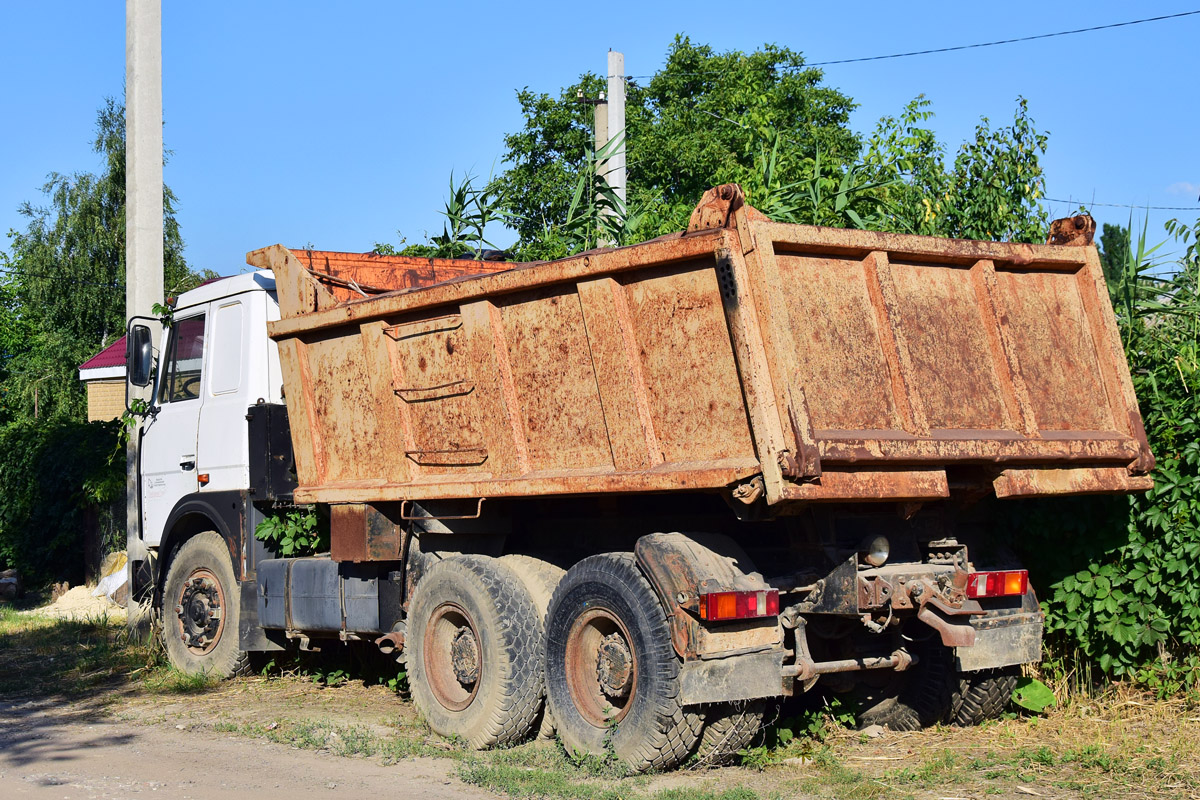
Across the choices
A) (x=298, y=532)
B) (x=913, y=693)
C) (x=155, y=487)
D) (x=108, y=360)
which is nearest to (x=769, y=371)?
(x=913, y=693)

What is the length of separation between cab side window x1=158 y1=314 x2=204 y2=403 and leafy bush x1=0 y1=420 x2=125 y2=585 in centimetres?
647

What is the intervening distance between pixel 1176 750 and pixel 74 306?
134 ft

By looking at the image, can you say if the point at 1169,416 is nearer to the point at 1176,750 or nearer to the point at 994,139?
the point at 1176,750

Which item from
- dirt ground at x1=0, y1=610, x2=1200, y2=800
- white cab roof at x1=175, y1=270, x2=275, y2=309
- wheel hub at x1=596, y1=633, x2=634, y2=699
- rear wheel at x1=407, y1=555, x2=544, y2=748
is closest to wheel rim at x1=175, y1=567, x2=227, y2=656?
dirt ground at x1=0, y1=610, x2=1200, y2=800

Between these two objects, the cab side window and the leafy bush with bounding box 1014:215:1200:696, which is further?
the cab side window

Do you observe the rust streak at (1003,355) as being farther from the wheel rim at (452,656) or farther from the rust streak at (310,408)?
the rust streak at (310,408)

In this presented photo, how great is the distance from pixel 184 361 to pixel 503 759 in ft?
15.1

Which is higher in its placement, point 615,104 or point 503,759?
point 615,104

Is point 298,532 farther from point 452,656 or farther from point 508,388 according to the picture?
point 508,388

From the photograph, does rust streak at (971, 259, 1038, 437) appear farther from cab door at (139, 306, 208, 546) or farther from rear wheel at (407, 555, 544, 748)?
cab door at (139, 306, 208, 546)

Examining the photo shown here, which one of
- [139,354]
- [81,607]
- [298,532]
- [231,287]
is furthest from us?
[81,607]

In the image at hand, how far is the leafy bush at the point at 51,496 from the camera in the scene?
16.0 meters

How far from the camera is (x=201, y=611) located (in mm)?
9016

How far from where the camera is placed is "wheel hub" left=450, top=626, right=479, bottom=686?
666 cm
